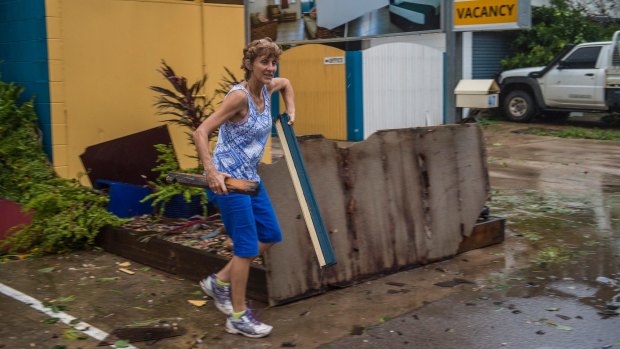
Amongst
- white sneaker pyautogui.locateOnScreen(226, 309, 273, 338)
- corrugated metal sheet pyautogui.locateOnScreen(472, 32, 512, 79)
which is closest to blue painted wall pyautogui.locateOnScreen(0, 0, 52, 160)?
white sneaker pyautogui.locateOnScreen(226, 309, 273, 338)

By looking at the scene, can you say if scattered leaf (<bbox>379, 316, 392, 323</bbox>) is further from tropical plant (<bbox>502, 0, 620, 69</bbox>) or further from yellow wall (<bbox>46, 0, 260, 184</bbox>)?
tropical plant (<bbox>502, 0, 620, 69</bbox>)

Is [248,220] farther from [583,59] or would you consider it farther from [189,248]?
[583,59]

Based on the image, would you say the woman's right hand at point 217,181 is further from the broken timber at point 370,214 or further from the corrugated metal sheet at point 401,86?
the corrugated metal sheet at point 401,86

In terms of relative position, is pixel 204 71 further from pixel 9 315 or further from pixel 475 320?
pixel 475 320

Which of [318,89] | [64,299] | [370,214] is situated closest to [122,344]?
[64,299]

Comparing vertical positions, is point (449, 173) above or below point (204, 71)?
below

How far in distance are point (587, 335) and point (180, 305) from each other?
283cm

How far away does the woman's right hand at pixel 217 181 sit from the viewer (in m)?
4.25

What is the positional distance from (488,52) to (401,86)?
14.3 feet

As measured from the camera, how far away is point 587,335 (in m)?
4.63

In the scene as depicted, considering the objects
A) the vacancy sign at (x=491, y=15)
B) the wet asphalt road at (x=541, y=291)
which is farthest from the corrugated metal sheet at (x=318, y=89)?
the wet asphalt road at (x=541, y=291)

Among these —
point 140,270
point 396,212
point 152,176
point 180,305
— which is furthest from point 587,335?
point 152,176

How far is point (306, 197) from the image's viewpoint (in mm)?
4602

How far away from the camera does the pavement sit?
4590 mm
